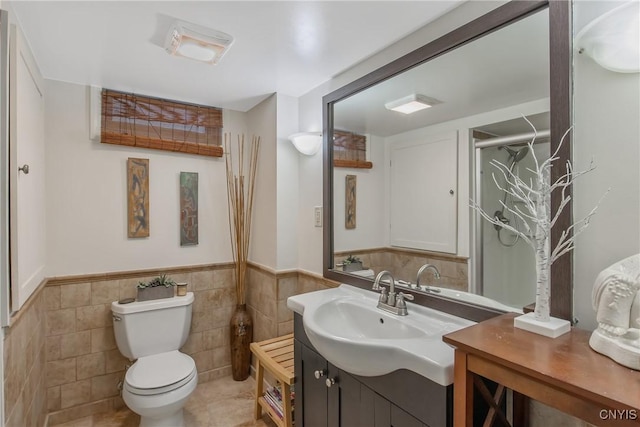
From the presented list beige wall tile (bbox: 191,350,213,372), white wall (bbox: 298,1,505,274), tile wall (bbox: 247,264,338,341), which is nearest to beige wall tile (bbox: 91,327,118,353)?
beige wall tile (bbox: 191,350,213,372)

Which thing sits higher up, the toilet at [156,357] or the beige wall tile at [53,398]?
the toilet at [156,357]

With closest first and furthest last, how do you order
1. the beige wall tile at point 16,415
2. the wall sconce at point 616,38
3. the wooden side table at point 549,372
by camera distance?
the wooden side table at point 549,372 < the wall sconce at point 616,38 < the beige wall tile at point 16,415

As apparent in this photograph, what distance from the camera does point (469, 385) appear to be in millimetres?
912

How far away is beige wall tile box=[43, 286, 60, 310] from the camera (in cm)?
210

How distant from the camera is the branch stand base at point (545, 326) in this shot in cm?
94

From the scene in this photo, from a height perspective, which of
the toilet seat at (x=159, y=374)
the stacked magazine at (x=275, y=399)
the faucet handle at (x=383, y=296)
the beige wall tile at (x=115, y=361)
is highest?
the faucet handle at (x=383, y=296)

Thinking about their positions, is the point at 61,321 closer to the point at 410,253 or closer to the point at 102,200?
the point at 102,200

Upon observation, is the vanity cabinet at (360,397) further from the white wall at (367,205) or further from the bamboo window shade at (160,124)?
the bamboo window shade at (160,124)

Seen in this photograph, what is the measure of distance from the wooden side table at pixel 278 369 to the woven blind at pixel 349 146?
4.11 feet

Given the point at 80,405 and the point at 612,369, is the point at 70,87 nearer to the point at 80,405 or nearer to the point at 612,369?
the point at 80,405

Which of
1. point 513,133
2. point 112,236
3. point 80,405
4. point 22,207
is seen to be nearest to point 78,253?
point 112,236

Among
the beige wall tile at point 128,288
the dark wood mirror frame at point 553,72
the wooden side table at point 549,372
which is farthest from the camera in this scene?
the beige wall tile at point 128,288

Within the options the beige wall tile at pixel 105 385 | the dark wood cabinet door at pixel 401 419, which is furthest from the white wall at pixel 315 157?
the beige wall tile at pixel 105 385

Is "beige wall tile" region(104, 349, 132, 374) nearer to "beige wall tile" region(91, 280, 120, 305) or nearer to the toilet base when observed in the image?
"beige wall tile" region(91, 280, 120, 305)
